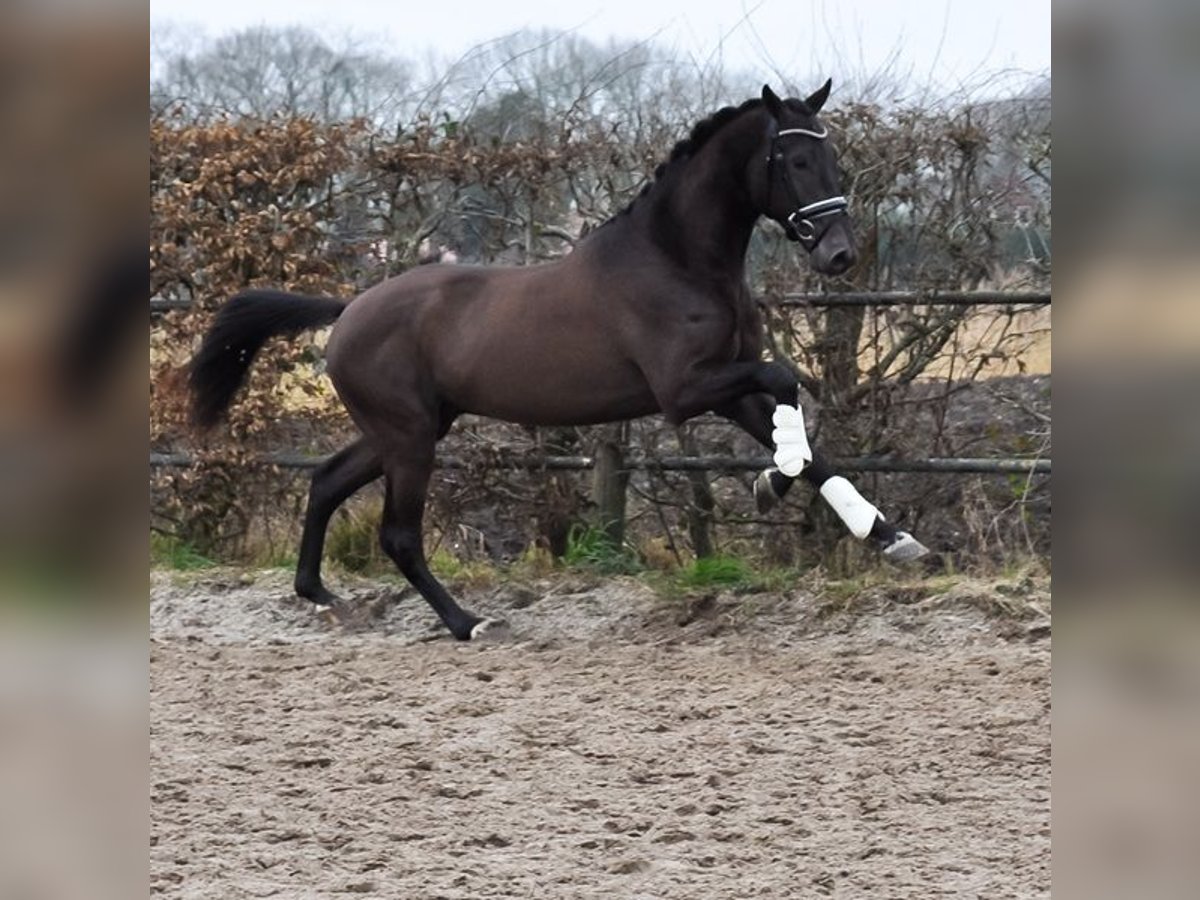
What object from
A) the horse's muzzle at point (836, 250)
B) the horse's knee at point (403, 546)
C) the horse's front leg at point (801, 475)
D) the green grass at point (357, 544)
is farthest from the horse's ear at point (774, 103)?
the green grass at point (357, 544)

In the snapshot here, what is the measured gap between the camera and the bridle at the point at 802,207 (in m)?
5.91

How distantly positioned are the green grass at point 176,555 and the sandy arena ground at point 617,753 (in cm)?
122

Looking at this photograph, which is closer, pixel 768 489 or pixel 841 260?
pixel 841 260

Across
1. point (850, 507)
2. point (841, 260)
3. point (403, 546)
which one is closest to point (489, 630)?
point (403, 546)

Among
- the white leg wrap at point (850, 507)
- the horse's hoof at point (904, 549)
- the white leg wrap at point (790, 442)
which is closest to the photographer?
the horse's hoof at point (904, 549)

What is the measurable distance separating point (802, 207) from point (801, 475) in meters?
1.00

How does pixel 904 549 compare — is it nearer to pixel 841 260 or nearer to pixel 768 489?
pixel 768 489

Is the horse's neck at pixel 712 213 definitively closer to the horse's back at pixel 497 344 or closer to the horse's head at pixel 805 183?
the horse's head at pixel 805 183

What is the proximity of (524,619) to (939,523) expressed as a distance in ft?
6.55

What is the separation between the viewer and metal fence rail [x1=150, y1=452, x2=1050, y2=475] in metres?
7.21

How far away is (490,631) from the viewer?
677 cm
